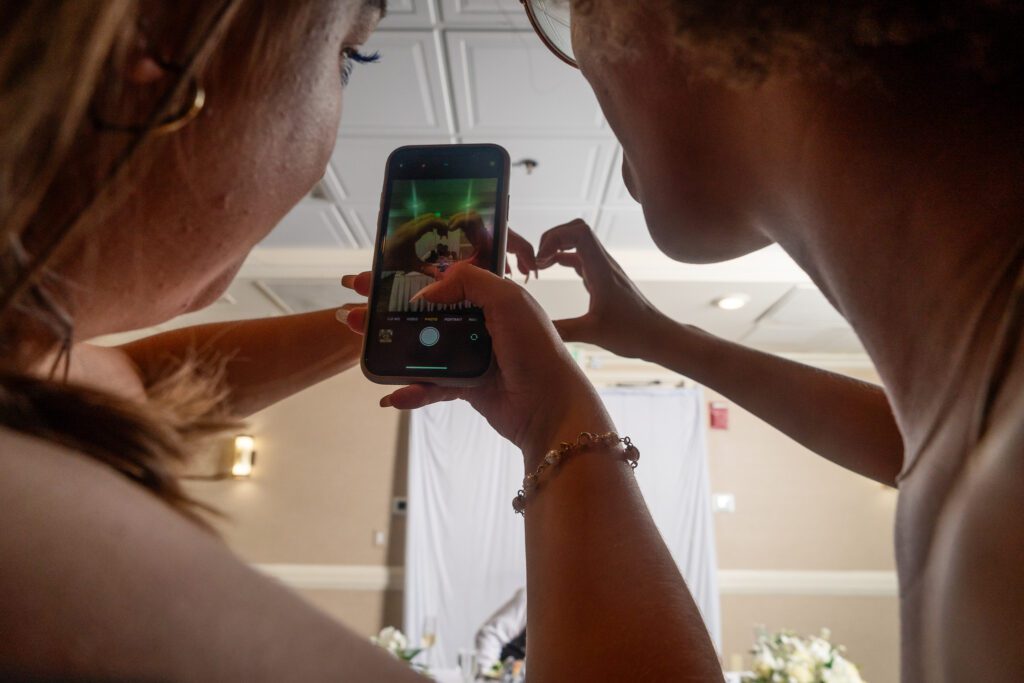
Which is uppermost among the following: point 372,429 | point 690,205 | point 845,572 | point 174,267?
point 372,429

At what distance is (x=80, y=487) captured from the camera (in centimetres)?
21

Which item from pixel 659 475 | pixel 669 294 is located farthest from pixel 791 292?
pixel 659 475

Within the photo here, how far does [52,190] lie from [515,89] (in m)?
1.90

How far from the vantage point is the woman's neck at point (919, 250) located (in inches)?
12.9

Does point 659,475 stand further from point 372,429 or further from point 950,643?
point 950,643

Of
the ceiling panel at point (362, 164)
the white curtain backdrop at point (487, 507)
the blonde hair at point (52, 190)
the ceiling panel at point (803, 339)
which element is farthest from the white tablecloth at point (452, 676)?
the blonde hair at point (52, 190)

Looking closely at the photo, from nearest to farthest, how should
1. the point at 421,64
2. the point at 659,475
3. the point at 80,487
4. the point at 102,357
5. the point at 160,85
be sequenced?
1. the point at 80,487
2. the point at 160,85
3. the point at 102,357
4. the point at 421,64
5. the point at 659,475

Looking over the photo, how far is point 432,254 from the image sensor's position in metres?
0.62

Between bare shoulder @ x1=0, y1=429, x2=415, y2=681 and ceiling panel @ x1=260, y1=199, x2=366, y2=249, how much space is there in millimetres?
2643

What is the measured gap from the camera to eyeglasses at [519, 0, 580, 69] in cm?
61

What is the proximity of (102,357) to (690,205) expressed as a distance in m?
0.67

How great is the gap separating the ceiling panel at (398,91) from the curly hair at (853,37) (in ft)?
5.06


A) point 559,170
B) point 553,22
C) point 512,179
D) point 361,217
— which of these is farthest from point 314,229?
point 553,22

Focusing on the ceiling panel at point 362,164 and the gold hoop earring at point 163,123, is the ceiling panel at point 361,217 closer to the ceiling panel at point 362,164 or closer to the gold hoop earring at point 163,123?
the ceiling panel at point 362,164
